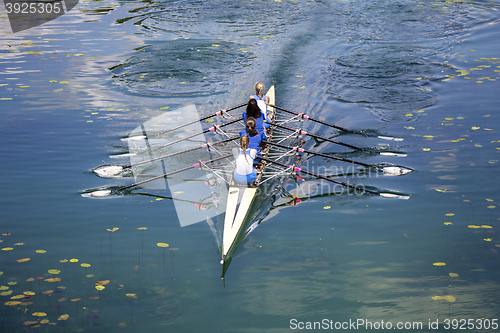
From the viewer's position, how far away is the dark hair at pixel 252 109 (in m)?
8.84

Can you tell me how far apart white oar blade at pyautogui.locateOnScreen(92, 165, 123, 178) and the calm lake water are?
0.17m

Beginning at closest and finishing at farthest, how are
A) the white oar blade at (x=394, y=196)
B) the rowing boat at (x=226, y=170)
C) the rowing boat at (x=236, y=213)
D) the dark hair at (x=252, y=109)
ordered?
the rowing boat at (x=236, y=213)
the rowing boat at (x=226, y=170)
the white oar blade at (x=394, y=196)
the dark hair at (x=252, y=109)

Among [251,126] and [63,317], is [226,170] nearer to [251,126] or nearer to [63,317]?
[251,126]

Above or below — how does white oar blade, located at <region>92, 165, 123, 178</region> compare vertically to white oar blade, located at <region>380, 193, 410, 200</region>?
above

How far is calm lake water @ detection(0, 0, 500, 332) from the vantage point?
18.6 ft

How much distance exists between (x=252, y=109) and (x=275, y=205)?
7.82ft

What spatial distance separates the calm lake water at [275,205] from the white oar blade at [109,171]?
0.55ft

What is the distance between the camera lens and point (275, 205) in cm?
817

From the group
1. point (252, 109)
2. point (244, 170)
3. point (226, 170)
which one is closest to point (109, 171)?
point (226, 170)

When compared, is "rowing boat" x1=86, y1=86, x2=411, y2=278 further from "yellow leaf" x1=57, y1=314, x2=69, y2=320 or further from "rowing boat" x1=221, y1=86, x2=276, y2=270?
"yellow leaf" x1=57, y1=314, x2=69, y2=320

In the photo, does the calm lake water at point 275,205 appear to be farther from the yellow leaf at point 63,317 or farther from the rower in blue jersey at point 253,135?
the rower in blue jersey at point 253,135

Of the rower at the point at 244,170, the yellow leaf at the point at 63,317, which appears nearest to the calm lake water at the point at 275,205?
the yellow leaf at the point at 63,317

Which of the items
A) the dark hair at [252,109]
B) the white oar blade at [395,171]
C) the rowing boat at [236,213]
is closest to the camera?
the rowing boat at [236,213]

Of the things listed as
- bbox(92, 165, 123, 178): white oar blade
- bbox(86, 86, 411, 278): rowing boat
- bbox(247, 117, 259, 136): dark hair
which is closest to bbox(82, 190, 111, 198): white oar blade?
bbox(86, 86, 411, 278): rowing boat
